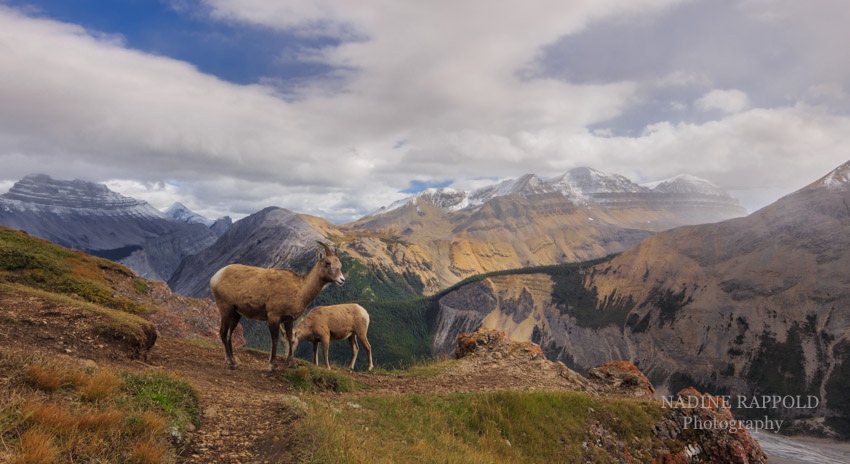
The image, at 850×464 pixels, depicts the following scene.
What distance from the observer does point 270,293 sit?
16078mm

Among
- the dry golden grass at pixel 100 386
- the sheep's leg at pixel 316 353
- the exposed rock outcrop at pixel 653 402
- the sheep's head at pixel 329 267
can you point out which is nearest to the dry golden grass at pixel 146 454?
the dry golden grass at pixel 100 386

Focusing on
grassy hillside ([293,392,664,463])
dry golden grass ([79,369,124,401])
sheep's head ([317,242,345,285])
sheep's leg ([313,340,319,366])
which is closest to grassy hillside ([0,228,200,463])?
dry golden grass ([79,369,124,401])

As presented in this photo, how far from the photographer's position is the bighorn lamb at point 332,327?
2322 centimetres

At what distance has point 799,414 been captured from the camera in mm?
144125

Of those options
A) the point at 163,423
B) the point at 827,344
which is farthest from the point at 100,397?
the point at 827,344

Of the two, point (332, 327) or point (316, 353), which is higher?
point (332, 327)

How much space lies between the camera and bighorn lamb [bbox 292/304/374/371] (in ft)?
76.2

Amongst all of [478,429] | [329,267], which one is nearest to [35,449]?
[329,267]

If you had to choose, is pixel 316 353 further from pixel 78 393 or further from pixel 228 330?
pixel 78 393

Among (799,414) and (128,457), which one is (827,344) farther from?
(128,457)

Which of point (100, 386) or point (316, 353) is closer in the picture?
point (100, 386)

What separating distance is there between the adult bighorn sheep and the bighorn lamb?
20.5ft

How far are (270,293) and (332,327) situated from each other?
28.6 ft

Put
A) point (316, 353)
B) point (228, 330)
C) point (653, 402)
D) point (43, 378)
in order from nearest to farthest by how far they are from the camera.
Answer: point (43, 378), point (228, 330), point (653, 402), point (316, 353)
